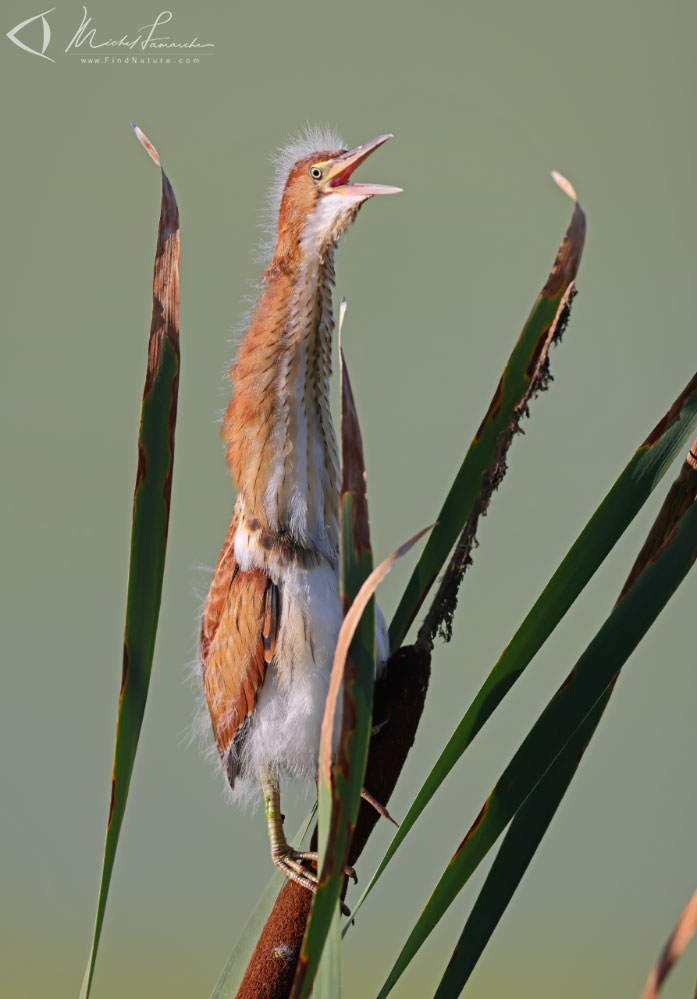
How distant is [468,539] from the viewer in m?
0.71

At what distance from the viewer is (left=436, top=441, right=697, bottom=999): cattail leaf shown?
67cm

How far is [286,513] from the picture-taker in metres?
0.85

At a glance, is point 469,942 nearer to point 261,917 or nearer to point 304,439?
point 261,917

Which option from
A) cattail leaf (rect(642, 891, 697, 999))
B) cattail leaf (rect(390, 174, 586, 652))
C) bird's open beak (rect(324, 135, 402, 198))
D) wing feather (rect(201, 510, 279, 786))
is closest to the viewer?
cattail leaf (rect(642, 891, 697, 999))

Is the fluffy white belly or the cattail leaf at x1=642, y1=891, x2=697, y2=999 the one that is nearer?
the cattail leaf at x1=642, y1=891, x2=697, y2=999

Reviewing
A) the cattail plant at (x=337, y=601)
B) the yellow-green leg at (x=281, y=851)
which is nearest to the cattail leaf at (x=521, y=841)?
the cattail plant at (x=337, y=601)

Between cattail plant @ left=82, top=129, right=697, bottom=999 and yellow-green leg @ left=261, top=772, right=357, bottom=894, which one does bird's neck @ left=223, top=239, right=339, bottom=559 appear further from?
yellow-green leg @ left=261, top=772, right=357, bottom=894

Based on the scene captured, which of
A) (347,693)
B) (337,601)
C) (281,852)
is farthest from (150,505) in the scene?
(281,852)

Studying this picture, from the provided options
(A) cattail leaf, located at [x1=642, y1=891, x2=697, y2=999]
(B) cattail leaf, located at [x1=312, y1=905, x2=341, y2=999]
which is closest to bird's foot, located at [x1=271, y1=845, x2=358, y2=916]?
(B) cattail leaf, located at [x1=312, y1=905, x2=341, y2=999]

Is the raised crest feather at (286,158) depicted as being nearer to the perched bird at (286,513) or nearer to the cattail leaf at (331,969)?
the perched bird at (286,513)

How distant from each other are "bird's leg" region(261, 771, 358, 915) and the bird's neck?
0.24 meters

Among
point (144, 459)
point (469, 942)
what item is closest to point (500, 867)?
point (469, 942)

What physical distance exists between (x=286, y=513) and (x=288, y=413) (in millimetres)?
89

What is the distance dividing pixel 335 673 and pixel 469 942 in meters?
0.27
